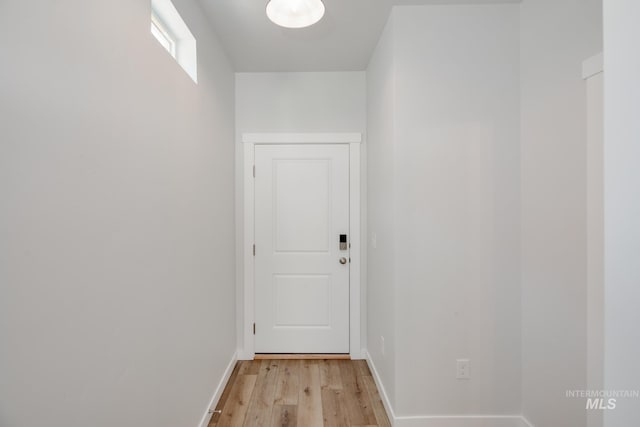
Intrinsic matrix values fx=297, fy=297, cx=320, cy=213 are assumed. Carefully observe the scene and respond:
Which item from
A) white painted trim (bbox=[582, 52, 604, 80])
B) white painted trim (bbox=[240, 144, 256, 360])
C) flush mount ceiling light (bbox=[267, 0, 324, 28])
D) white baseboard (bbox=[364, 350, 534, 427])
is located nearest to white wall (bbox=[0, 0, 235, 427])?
flush mount ceiling light (bbox=[267, 0, 324, 28])

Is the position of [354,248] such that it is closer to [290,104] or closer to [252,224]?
[252,224]

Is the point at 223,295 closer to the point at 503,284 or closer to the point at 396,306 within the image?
the point at 396,306

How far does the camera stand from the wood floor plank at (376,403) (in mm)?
1896

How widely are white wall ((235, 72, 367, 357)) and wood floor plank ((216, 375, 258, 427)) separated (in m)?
0.37

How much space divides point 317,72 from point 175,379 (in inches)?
99.1

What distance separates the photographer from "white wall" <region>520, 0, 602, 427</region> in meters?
1.41

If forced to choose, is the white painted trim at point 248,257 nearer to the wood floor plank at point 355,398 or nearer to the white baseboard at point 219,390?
the white baseboard at point 219,390

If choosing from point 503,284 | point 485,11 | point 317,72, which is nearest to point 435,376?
point 503,284

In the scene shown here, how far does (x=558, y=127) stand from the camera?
1.53m

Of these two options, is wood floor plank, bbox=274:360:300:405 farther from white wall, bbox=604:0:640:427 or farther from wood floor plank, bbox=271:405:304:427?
white wall, bbox=604:0:640:427

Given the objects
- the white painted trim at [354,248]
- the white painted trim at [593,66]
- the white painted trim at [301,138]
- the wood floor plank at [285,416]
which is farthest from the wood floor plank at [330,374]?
the white painted trim at [593,66]

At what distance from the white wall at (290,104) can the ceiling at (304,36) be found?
0.09 meters

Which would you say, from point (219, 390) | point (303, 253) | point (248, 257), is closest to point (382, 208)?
point (303, 253)

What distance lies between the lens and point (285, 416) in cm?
193
